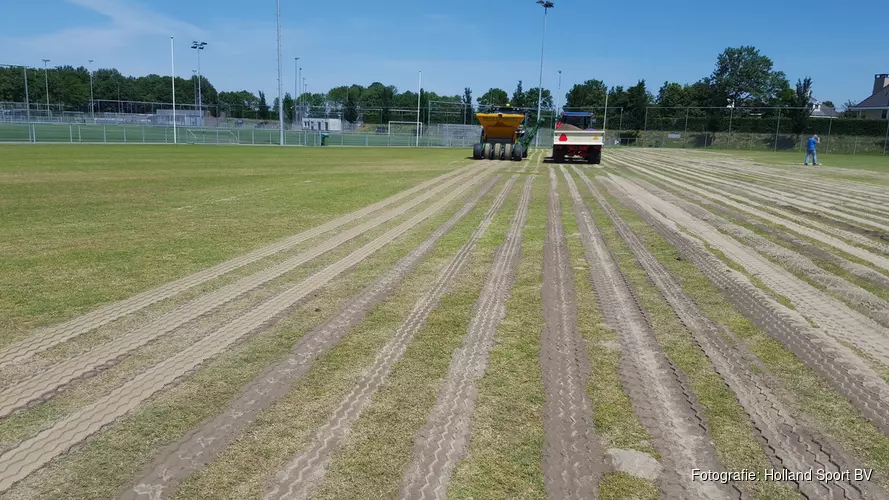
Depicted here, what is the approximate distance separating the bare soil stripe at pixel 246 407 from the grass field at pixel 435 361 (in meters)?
0.02

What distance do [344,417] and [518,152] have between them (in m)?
25.8

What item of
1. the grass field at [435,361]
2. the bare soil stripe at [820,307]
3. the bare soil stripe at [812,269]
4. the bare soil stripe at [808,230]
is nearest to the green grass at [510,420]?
the grass field at [435,361]

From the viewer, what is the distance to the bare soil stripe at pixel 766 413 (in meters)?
2.86

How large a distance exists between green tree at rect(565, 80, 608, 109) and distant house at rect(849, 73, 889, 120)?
124 feet

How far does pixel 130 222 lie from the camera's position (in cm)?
974

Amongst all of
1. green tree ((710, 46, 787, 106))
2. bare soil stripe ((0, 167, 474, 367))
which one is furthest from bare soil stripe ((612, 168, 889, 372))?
green tree ((710, 46, 787, 106))

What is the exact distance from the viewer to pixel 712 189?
679 inches

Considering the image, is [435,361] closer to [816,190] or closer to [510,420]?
[510,420]

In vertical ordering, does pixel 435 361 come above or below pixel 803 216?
below

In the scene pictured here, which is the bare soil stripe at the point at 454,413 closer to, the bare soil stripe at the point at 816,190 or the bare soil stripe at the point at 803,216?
the bare soil stripe at the point at 803,216

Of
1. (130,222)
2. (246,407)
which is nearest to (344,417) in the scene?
(246,407)

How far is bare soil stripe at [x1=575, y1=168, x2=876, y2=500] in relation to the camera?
2.86 meters

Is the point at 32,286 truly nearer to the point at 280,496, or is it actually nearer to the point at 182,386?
the point at 182,386

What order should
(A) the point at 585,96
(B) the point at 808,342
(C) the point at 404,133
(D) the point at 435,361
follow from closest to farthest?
(D) the point at 435,361
(B) the point at 808,342
(C) the point at 404,133
(A) the point at 585,96
